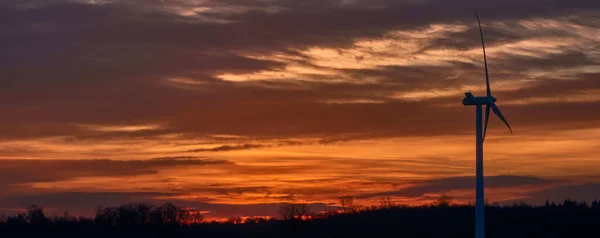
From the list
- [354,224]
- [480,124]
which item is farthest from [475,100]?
[354,224]

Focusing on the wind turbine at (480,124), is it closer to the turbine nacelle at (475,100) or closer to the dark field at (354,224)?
the turbine nacelle at (475,100)

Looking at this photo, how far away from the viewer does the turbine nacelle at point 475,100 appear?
66.5 m

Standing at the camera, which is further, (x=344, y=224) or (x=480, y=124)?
(x=344, y=224)

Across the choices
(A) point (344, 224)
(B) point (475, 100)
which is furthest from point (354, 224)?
(B) point (475, 100)

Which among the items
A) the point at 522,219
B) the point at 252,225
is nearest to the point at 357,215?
the point at 252,225

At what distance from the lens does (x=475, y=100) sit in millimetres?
66812

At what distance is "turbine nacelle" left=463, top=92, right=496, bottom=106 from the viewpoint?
66.5 meters

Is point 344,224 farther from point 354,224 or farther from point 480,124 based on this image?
point 480,124

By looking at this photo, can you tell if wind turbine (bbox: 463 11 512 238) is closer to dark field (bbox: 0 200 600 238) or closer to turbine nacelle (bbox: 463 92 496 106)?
turbine nacelle (bbox: 463 92 496 106)

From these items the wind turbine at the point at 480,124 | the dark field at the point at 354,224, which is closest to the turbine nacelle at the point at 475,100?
the wind turbine at the point at 480,124

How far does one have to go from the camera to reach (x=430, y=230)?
5236 inches

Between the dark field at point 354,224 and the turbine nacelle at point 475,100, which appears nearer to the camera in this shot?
the turbine nacelle at point 475,100

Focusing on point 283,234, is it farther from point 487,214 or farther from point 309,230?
point 487,214

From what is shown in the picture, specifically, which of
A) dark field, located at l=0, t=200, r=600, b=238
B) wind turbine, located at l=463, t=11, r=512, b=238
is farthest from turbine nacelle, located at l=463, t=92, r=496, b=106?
dark field, located at l=0, t=200, r=600, b=238
